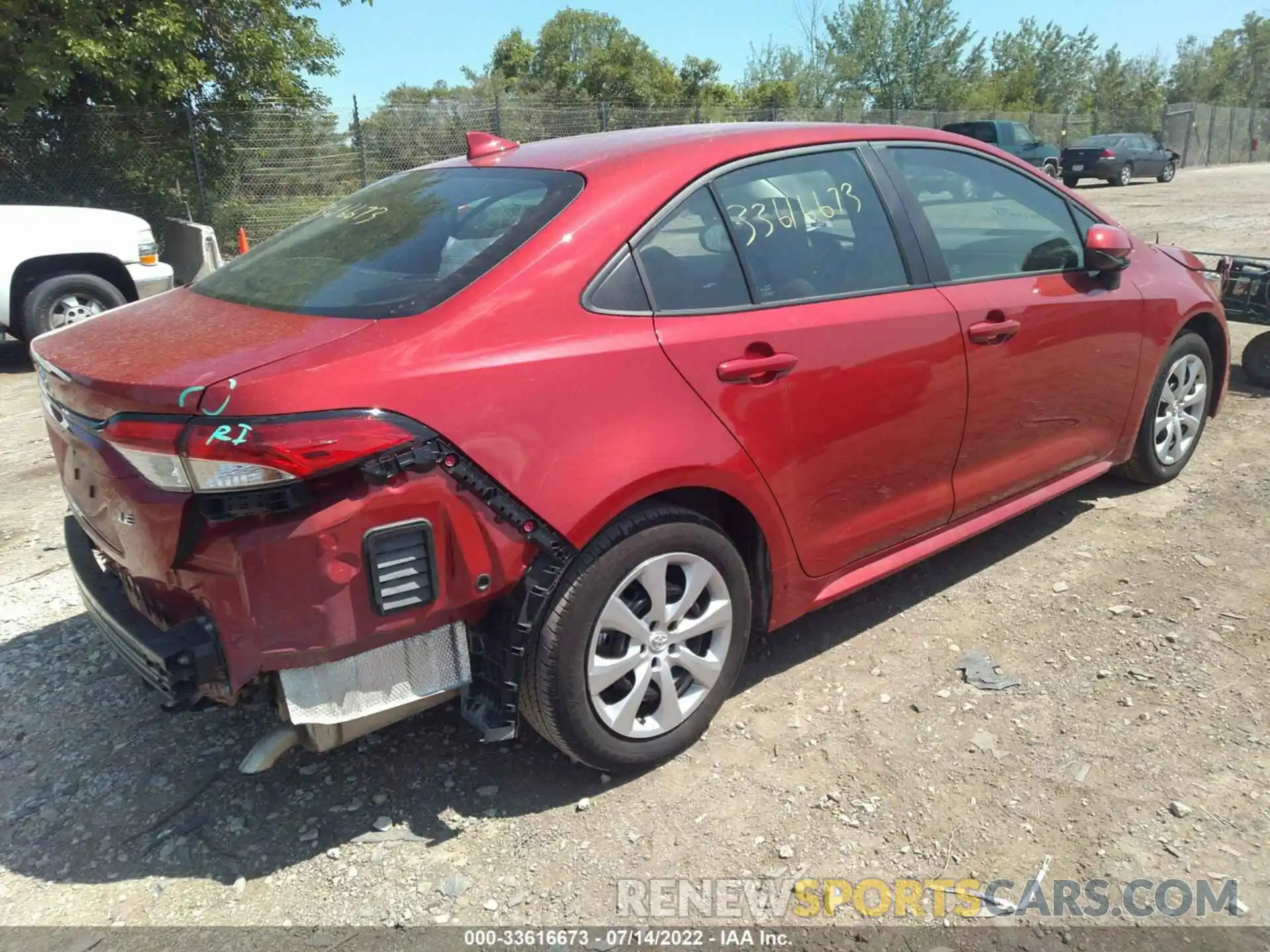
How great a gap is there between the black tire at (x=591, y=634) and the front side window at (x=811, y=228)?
30.1 inches

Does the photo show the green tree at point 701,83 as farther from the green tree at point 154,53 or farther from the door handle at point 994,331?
the door handle at point 994,331

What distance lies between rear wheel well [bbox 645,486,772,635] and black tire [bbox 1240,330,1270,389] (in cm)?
520

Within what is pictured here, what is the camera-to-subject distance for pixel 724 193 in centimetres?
291

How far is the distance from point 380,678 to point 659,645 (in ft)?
2.62

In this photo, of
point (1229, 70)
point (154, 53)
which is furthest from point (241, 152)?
point (1229, 70)

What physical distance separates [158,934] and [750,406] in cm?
205

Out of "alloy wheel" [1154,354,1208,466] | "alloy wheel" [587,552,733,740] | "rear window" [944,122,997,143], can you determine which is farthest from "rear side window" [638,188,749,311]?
"rear window" [944,122,997,143]

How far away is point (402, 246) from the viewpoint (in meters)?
2.83

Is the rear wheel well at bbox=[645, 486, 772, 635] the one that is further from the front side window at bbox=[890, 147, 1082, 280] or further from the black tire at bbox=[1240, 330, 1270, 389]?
the black tire at bbox=[1240, 330, 1270, 389]

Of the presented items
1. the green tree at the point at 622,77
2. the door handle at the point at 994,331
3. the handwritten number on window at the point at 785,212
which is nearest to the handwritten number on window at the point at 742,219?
the handwritten number on window at the point at 785,212

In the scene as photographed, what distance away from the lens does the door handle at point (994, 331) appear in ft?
11.1

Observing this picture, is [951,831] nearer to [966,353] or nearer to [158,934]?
[966,353]

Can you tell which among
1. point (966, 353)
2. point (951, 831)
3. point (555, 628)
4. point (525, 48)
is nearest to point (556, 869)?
point (555, 628)

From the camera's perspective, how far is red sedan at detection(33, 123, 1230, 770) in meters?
2.20
